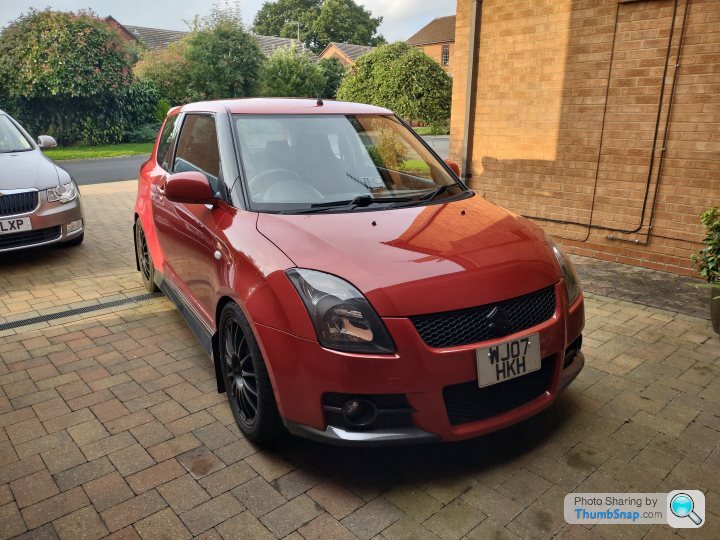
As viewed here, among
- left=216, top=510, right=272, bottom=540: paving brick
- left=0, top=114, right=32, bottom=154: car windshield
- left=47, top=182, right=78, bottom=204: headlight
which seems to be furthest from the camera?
left=0, top=114, right=32, bottom=154: car windshield

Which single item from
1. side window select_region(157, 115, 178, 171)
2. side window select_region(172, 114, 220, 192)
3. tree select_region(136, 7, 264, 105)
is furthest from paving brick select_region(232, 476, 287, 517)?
tree select_region(136, 7, 264, 105)

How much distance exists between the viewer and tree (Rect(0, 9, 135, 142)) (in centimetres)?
1880

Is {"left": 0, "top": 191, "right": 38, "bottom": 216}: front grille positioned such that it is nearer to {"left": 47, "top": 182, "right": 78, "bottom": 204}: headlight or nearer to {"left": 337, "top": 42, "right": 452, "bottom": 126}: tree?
{"left": 47, "top": 182, "right": 78, "bottom": 204}: headlight

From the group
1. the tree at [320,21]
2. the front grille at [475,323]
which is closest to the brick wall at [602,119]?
the front grille at [475,323]

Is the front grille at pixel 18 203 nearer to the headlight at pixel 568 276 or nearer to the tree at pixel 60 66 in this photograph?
the headlight at pixel 568 276

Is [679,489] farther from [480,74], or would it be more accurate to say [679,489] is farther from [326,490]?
[480,74]

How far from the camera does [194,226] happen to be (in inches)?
132

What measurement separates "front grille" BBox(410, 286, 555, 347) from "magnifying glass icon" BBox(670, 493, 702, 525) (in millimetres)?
971

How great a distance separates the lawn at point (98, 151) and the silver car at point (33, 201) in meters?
12.3

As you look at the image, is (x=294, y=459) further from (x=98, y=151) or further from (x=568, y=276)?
(x=98, y=151)

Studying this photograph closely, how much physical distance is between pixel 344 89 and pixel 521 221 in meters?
13.4

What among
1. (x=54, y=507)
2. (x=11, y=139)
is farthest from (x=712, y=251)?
(x=11, y=139)

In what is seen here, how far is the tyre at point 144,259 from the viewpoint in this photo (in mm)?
4984

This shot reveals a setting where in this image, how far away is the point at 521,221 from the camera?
10.2ft
